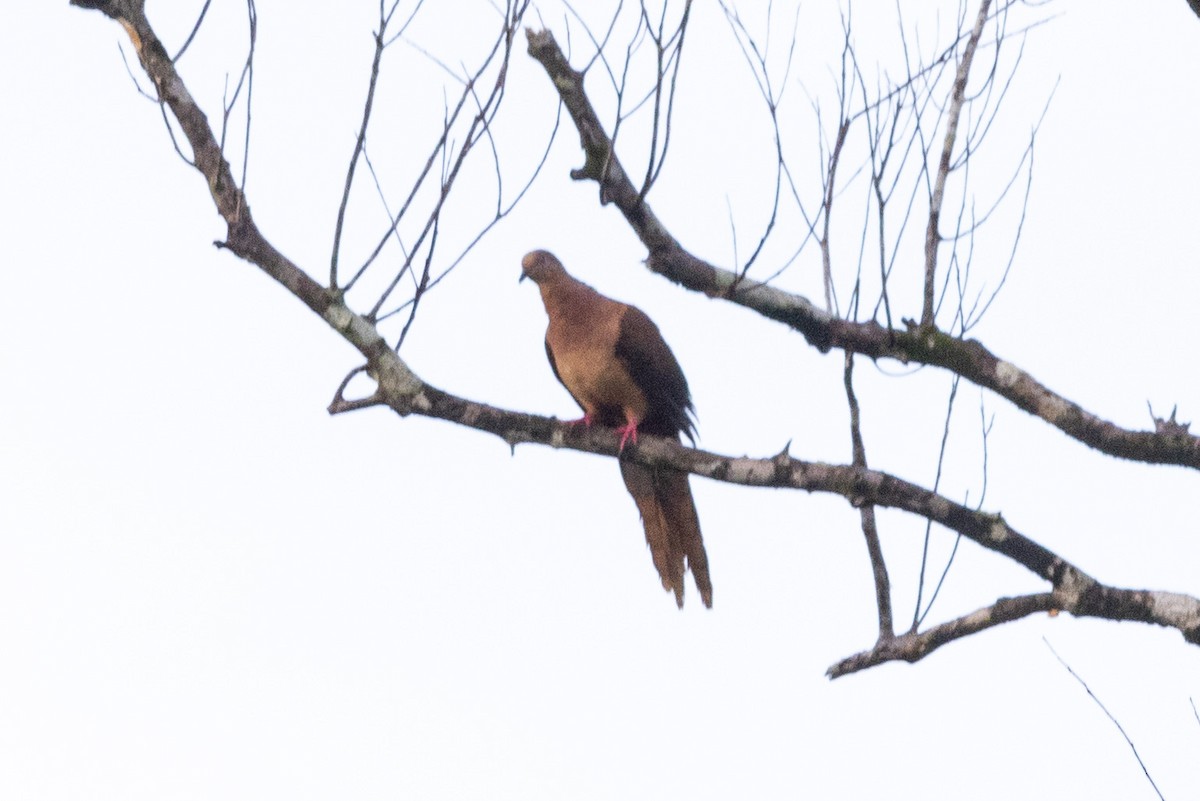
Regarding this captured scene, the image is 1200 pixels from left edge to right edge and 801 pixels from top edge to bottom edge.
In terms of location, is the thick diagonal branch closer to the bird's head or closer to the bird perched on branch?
the bird perched on branch

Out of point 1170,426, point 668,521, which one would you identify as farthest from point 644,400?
point 1170,426

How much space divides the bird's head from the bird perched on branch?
304 mm

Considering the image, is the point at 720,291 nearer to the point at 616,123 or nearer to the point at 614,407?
the point at 616,123

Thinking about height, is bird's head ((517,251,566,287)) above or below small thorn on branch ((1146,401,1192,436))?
above

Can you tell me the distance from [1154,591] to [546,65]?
1939mm

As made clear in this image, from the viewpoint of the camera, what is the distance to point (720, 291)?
11.5 feet

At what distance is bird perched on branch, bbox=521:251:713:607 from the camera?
16.7 feet

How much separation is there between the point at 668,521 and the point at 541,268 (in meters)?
1.21

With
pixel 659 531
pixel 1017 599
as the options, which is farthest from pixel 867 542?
pixel 659 531

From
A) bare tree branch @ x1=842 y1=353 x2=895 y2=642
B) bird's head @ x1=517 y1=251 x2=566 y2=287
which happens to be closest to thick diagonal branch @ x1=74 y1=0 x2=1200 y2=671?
bare tree branch @ x1=842 y1=353 x2=895 y2=642

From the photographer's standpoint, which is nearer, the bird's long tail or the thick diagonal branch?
the thick diagonal branch

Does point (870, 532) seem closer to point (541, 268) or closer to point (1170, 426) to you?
point (1170, 426)

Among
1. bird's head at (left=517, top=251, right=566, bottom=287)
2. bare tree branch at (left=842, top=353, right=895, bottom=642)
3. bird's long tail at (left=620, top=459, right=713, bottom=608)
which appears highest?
bird's head at (left=517, top=251, right=566, bottom=287)

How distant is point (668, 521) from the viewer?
5164 millimetres
